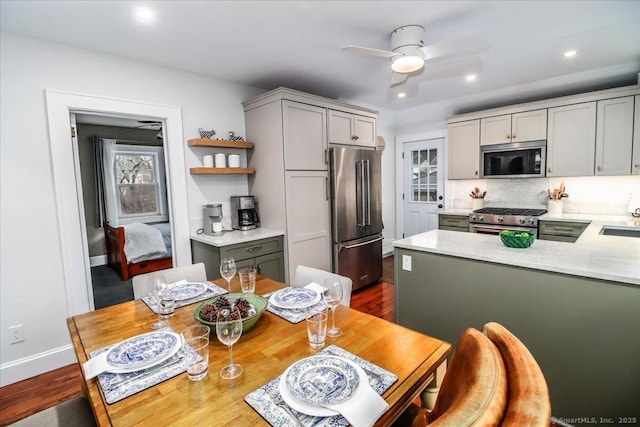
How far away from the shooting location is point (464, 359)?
0.76 m

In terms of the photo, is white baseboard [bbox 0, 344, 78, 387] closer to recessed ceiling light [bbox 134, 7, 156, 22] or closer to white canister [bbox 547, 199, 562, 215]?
recessed ceiling light [bbox 134, 7, 156, 22]

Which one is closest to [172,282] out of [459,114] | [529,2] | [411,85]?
[529,2]

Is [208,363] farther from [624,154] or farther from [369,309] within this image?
[624,154]

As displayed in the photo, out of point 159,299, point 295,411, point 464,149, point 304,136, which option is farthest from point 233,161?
point 464,149

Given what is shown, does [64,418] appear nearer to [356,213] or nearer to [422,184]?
[356,213]

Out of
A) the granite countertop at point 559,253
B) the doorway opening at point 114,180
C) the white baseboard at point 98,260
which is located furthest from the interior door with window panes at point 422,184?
the white baseboard at point 98,260

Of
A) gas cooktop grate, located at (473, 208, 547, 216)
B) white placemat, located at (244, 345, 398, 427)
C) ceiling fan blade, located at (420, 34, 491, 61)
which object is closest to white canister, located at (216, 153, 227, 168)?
ceiling fan blade, located at (420, 34, 491, 61)

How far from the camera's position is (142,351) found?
1100 millimetres

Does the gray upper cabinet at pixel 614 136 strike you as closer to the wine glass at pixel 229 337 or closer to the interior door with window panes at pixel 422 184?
the interior door with window panes at pixel 422 184

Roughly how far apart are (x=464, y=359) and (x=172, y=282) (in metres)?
1.73

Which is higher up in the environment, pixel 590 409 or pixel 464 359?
pixel 464 359

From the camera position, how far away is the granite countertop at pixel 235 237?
2.74m

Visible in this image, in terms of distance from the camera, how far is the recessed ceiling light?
194cm

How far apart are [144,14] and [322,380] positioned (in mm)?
2418
